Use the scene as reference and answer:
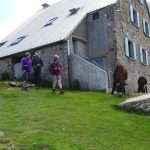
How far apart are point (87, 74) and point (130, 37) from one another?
24.7 feet

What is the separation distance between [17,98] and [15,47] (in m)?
13.1

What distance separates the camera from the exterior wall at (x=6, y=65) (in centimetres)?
3065

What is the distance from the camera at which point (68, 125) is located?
520 inches

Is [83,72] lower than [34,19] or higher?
lower

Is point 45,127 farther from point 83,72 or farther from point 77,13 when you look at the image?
point 77,13

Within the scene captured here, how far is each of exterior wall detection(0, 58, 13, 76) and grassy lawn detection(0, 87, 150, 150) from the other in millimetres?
11849

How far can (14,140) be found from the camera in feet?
35.5

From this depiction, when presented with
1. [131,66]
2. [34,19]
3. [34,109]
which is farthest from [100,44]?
[34,109]

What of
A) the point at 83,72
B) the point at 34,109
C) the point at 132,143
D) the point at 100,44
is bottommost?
the point at 132,143

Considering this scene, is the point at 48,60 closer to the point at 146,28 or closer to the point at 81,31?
the point at 81,31

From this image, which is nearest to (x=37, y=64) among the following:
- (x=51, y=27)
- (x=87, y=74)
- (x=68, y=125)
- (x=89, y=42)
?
(x=87, y=74)

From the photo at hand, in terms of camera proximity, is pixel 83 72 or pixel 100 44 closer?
pixel 83 72

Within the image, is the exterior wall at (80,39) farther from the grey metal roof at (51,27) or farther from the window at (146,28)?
the window at (146,28)

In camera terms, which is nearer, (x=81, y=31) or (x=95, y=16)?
(x=81, y=31)
